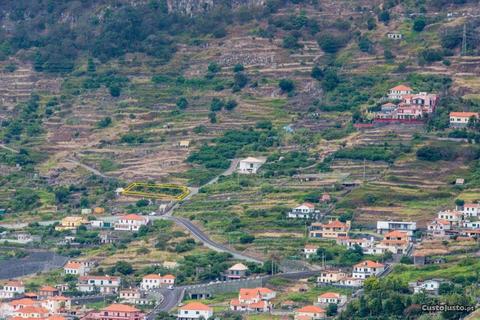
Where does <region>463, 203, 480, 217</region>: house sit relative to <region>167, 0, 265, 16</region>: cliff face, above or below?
below

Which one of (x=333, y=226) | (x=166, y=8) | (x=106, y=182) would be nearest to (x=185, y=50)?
(x=166, y=8)

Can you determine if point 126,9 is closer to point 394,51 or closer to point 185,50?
point 185,50

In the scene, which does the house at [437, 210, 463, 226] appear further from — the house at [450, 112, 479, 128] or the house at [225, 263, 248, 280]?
the house at [450, 112, 479, 128]

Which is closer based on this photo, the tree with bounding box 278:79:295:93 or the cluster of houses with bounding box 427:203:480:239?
the cluster of houses with bounding box 427:203:480:239

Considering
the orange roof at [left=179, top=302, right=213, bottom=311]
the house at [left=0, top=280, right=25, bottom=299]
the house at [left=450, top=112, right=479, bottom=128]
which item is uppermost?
the house at [left=450, top=112, right=479, bottom=128]

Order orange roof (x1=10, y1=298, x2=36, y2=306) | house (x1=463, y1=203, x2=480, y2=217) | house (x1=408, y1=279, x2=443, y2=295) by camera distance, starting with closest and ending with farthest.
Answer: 1. house (x1=408, y1=279, x2=443, y2=295)
2. orange roof (x1=10, y1=298, x2=36, y2=306)
3. house (x1=463, y1=203, x2=480, y2=217)

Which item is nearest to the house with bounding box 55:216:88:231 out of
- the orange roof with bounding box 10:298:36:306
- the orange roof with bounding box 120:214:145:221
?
the orange roof with bounding box 120:214:145:221

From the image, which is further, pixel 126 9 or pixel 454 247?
pixel 126 9
